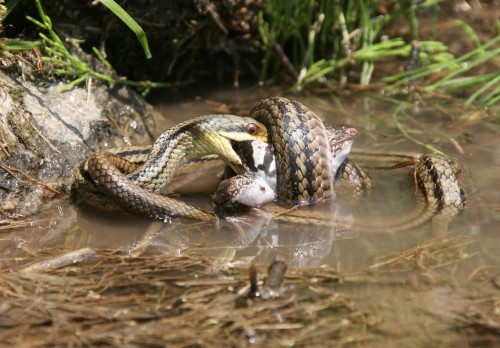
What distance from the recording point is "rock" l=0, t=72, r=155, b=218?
6660mm

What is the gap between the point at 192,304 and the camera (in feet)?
16.1

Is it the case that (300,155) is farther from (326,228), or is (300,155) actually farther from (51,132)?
(51,132)

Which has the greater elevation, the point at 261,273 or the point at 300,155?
the point at 300,155

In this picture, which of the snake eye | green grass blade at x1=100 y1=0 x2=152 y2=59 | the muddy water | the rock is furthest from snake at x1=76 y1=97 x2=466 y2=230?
green grass blade at x1=100 y1=0 x2=152 y2=59

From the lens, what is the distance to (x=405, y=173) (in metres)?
7.47

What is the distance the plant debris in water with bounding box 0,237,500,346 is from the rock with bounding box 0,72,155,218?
4.17ft

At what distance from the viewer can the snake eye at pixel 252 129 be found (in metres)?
6.82

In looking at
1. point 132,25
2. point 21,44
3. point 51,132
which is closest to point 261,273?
point 132,25

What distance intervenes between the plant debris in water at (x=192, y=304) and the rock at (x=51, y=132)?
127 cm

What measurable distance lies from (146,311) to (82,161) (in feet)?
9.20

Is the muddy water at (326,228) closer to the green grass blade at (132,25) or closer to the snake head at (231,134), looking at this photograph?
the snake head at (231,134)

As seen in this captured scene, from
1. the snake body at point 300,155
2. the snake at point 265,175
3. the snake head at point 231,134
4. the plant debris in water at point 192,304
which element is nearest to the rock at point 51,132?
the snake at point 265,175

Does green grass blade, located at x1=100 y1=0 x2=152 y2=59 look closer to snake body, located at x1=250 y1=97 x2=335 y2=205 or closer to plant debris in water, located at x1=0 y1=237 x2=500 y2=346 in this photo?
snake body, located at x1=250 y1=97 x2=335 y2=205

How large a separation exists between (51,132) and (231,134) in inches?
71.8
